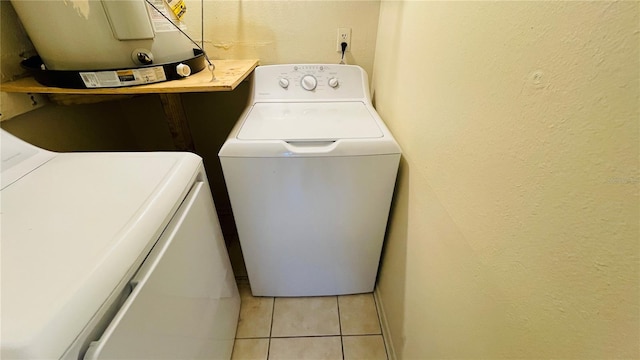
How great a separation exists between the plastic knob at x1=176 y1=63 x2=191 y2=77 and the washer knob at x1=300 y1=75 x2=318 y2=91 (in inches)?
18.2

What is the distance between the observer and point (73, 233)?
505mm

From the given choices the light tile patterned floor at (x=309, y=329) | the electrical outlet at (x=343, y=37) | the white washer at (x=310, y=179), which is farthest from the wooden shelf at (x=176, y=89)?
the light tile patterned floor at (x=309, y=329)

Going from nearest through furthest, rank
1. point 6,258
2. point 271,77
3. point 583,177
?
1. point 583,177
2. point 6,258
3. point 271,77

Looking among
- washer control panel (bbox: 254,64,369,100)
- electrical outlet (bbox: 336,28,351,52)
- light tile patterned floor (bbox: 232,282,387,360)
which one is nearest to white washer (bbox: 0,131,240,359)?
light tile patterned floor (bbox: 232,282,387,360)

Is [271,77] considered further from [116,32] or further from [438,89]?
[438,89]

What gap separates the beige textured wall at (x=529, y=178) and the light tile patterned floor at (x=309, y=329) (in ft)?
1.51

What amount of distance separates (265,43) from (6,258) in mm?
1198

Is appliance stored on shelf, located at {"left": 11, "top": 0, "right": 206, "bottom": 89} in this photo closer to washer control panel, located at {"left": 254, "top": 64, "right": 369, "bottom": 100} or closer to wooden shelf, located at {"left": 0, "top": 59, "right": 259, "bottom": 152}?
wooden shelf, located at {"left": 0, "top": 59, "right": 259, "bottom": 152}

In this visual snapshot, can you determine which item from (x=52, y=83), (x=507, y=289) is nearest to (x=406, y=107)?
(x=507, y=289)

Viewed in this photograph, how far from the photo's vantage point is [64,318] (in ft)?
1.25

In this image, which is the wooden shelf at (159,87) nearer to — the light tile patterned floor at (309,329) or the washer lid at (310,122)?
the washer lid at (310,122)

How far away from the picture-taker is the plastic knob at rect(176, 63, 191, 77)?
972mm

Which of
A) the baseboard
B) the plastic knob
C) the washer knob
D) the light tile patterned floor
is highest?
the plastic knob

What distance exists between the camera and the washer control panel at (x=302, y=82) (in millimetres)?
1232
